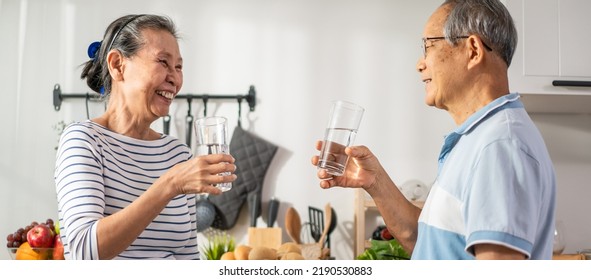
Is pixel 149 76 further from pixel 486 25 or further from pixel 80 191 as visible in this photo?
pixel 486 25

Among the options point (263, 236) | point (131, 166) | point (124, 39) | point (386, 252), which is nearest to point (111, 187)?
point (131, 166)

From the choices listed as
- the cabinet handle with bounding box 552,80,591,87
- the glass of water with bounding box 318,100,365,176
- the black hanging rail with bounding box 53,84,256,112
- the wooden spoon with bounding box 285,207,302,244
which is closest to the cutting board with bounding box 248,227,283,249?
the wooden spoon with bounding box 285,207,302,244

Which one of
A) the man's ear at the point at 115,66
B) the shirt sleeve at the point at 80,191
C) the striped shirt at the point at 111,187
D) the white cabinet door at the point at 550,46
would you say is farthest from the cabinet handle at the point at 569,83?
the shirt sleeve at the point at 80,191

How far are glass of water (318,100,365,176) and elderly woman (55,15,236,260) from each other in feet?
0.67

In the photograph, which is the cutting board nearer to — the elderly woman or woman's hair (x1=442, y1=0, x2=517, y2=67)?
the elderly woman

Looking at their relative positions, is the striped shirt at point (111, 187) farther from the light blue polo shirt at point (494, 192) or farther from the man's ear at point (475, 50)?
the man's ear at point (475, 50)

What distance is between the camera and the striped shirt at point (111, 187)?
117 cm

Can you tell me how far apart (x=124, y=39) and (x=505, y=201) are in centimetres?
87

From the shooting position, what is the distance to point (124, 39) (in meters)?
1.40

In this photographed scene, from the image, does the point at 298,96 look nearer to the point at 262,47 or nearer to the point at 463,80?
the point at 262,47

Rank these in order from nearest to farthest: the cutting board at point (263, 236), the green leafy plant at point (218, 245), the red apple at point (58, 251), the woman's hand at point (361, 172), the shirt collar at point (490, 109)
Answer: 1. the shirt collar at point (490, 109)
2. the woman's hand at point (361, 172)
3. the red apple at point (58, 251)
4. the green leafy plant at point (218, 245)
5. the cutting board at point (263, 236)
